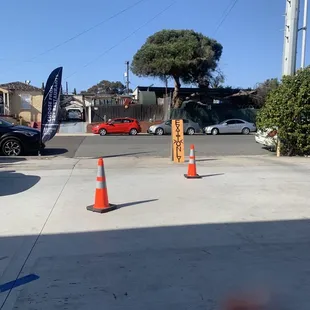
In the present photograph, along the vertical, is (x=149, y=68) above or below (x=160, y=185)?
above

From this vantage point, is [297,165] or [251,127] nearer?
[297,165]

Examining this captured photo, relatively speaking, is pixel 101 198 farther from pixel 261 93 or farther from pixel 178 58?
pixel 261 93

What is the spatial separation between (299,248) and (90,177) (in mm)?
5528

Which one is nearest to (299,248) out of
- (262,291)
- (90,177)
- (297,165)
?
(262,291)

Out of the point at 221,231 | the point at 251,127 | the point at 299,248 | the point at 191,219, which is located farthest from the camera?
the point at 251,127

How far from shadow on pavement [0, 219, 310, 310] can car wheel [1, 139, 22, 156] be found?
907 cm

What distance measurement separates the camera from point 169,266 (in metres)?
3.87

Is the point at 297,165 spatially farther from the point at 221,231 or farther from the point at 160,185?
the point at 221,231

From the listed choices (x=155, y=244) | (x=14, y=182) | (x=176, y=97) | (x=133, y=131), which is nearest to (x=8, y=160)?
(x=14, y=182)

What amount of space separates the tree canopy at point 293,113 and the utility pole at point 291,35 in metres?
0.93

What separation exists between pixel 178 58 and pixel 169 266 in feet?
104

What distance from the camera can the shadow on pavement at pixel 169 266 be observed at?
320cm

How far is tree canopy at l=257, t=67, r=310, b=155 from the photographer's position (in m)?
13.2

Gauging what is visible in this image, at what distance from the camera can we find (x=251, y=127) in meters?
33.2
